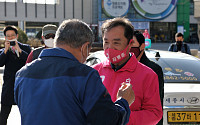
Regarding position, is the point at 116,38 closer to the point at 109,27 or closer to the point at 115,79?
the point at 109,27

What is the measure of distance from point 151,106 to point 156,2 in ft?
196

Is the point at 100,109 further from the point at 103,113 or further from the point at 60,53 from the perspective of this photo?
the point at 60,53

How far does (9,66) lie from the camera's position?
14.9 ft

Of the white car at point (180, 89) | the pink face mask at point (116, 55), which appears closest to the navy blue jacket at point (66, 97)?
the pink face mask at point (116, 55)

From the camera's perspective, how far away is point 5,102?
441 cm

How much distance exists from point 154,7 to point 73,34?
60033 mm

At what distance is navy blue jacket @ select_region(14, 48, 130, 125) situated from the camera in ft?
4.97

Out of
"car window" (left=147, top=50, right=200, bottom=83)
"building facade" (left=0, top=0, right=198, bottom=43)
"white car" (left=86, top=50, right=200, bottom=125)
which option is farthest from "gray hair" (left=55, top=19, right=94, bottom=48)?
"building facade" (left=0, top=0, right=198, bottom=43)

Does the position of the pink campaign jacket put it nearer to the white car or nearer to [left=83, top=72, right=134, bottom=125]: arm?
[left=83, top=72, right=134, bottom=125]: arm

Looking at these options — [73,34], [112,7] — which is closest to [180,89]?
[73,34]

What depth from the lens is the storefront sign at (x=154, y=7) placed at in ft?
194

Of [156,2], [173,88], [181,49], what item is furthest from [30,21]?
[173,88]

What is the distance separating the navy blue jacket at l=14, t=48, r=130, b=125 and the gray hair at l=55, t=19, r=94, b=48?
131 millimetres

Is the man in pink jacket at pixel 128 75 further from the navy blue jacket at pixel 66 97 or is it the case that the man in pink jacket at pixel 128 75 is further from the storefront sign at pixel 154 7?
the storefront sign at pixel 154 7
